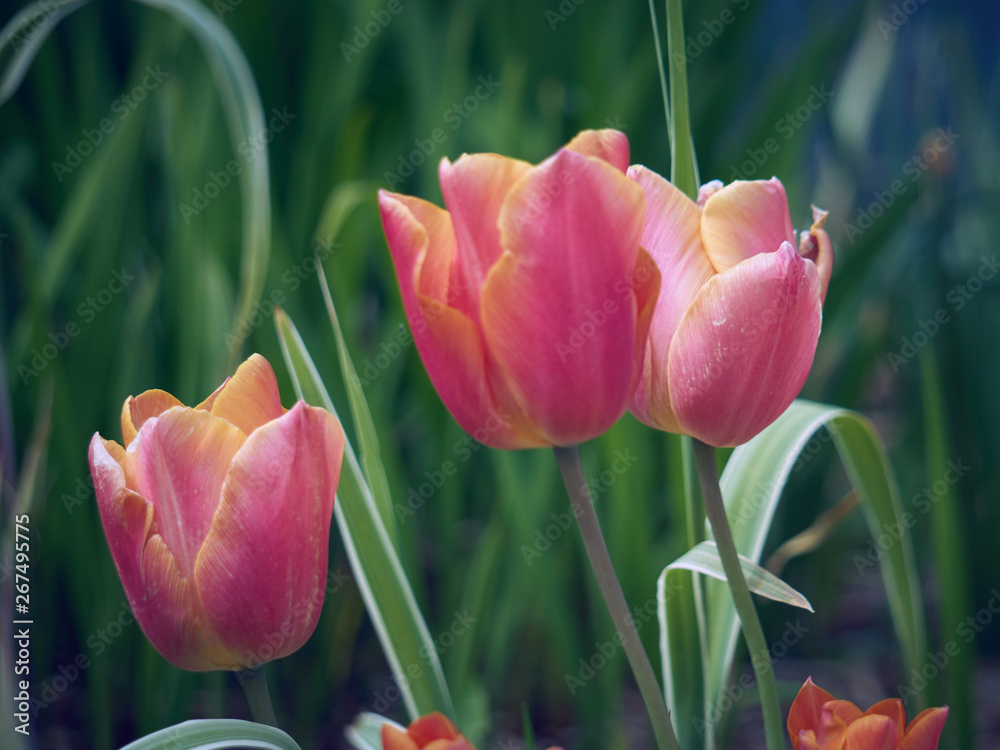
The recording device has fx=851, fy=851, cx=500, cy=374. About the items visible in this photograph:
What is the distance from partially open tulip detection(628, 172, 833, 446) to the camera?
245mm

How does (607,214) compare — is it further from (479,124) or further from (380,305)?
(380,305)

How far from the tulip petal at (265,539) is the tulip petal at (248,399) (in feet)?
0.12

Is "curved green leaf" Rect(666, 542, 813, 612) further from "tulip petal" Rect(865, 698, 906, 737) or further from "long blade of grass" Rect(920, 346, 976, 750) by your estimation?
"long blade of grass" Rect(920, 346, 976, 750)

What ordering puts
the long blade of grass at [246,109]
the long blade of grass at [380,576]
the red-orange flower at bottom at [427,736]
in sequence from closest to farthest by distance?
1. the red-orange flower at bottom at [427,736]
2. the long blade of grass at [380,576]
3. the long blade of grass at [246,109]

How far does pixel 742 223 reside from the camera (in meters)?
0.27

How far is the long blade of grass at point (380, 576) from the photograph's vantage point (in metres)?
0.38

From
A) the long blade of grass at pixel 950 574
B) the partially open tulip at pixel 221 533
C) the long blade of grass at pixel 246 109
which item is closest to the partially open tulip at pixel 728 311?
the partially open tulip at pixel 221 533

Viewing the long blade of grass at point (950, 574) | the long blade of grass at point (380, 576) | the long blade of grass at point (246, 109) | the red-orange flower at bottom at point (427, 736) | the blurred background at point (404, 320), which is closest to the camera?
the red-orange flower at bottom at point (427, 736)

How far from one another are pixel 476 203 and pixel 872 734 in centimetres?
18

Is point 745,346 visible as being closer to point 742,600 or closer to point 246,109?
point 742,600

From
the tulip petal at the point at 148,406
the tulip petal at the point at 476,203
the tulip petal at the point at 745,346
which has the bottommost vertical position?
the tulip petal at the point at 148,406

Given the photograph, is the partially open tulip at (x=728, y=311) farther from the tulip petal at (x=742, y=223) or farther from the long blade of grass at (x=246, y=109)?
the long blade of grass at (x=246, y=109)

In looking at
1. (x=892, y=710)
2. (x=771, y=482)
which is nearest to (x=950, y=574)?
(x=771, y=482)

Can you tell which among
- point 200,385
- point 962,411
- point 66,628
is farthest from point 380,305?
point 962,411
